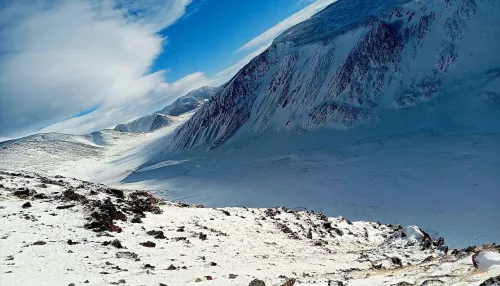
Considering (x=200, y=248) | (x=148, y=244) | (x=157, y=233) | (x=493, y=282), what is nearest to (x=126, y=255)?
(x=148, y=244)

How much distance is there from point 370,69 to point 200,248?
58995 millimetres

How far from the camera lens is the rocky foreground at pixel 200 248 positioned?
1070cm

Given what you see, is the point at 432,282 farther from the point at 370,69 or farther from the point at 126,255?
the point at 370,69

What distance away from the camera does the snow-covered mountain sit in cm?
5838

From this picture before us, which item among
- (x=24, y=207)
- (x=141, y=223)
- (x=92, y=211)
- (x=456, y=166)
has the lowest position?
(x=456, y=166)

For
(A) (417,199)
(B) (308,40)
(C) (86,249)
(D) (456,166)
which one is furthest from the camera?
(B) (308,40)

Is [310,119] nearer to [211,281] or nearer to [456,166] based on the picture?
[456,166]

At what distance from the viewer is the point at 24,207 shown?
18.9 meters

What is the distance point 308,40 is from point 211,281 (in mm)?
80016

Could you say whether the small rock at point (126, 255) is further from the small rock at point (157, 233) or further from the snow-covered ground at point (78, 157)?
the snow-covered ground at point (78, 157)

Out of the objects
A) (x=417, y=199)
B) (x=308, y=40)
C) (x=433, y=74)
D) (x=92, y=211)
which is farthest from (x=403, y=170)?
(x=308, y=40)

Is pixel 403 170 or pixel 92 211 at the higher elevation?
pixel 92 211

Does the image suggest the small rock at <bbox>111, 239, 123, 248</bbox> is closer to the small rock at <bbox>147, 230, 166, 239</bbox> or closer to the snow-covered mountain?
the small rock at <bbox>147, 230, 166, 239</bbox>

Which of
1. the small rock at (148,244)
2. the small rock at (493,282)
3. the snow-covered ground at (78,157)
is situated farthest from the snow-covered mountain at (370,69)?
the small rock at (493,282)
